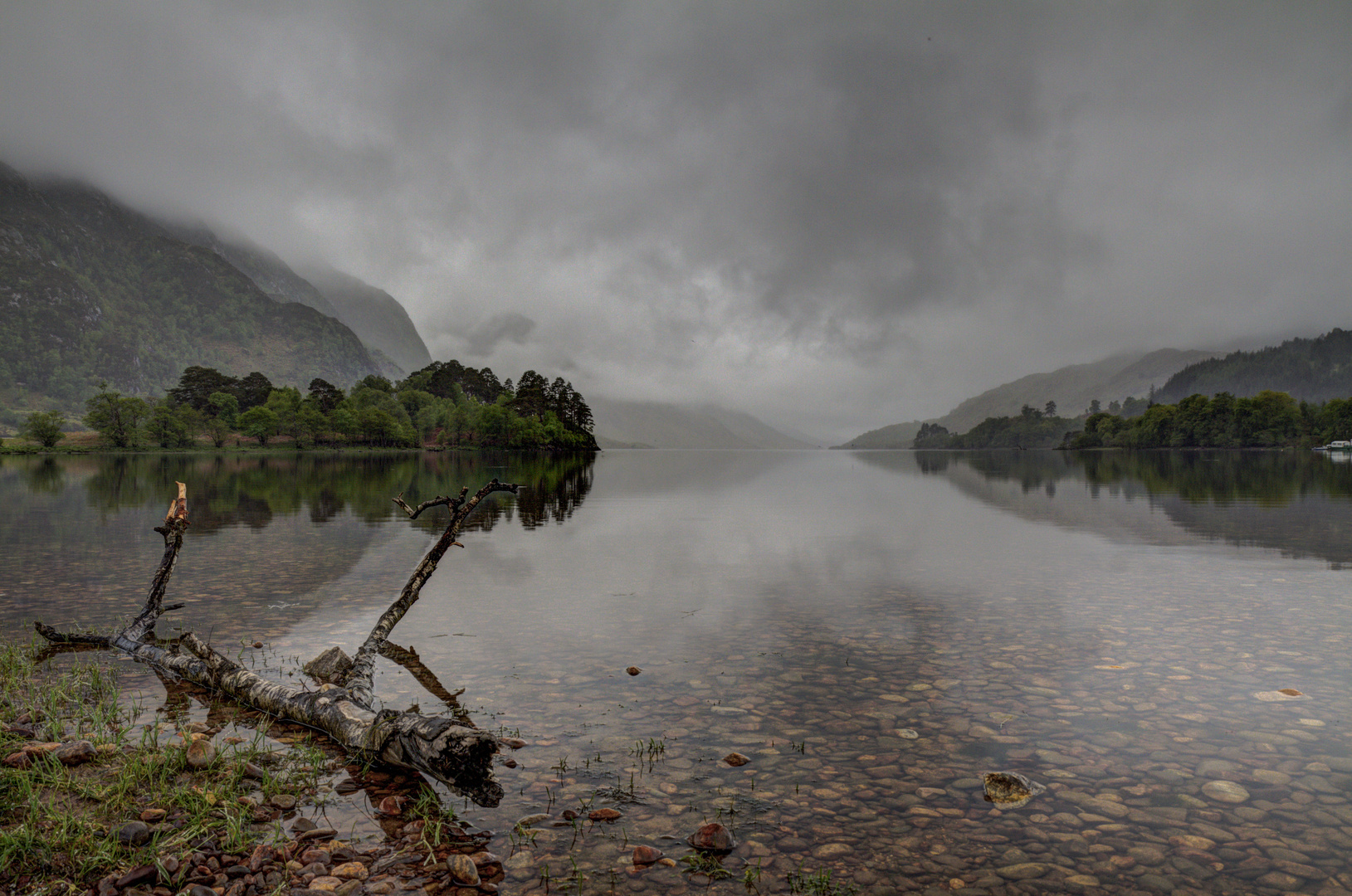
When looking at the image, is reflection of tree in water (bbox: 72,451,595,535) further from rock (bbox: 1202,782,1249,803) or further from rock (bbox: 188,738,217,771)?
rock (bbox: 1202,782,1249,803)

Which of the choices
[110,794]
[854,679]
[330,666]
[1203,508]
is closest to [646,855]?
[110,794]

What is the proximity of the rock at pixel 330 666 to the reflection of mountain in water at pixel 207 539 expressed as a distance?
5.95 m

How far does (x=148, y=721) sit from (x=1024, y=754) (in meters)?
13.3

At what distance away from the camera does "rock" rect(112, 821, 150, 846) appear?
21.6 ft

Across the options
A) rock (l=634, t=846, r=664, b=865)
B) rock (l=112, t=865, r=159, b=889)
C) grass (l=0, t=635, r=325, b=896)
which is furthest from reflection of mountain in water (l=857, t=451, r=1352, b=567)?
rock (l=112, t=865, r=159, b=889)

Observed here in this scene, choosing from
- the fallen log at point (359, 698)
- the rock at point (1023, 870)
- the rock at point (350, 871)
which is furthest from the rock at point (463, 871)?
the rock at point (1023, 870)

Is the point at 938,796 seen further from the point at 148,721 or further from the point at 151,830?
the point at 148,721

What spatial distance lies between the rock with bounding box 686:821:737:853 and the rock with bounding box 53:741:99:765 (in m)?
7.74

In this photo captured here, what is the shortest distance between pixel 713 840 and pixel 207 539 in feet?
102

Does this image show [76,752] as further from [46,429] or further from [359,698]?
[46,429]

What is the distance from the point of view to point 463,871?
6.41 meters

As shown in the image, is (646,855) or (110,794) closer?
(646,855)

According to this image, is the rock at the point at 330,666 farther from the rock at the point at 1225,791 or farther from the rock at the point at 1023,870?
the rock at the point at 1225,791

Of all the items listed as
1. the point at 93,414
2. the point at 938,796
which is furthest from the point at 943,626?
the point at 93,414
